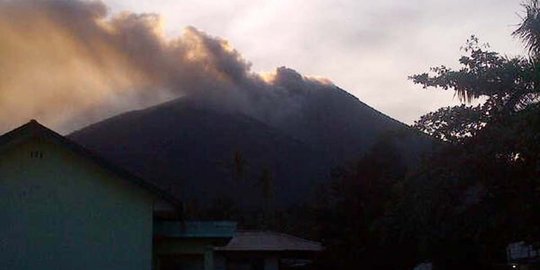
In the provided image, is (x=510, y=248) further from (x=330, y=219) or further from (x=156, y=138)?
(x=156, y=138)

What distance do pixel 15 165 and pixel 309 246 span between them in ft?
74.2

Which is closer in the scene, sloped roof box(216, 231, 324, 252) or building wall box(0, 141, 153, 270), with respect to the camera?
building wall box(0, 141, 153, 270)

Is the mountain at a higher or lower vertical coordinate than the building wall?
higher

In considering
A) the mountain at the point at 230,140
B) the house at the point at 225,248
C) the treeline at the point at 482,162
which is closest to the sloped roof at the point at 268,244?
the house at the point at 225,248

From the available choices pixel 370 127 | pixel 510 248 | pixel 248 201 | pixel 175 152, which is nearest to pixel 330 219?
pixel 510 248

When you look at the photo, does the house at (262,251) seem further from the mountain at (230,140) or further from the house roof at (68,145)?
the mountain at (230,140)

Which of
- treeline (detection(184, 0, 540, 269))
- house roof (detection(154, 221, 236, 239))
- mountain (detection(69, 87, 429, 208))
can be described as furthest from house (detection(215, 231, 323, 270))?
mountain (detection(69, 87, 429, 208))

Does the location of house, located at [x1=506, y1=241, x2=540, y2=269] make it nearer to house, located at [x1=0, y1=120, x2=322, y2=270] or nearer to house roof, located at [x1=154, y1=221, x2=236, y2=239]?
house roof, located at [x1=154, y1=221, x2=236, y2=239]

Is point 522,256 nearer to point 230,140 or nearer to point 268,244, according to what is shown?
point 268,244

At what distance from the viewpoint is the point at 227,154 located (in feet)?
381

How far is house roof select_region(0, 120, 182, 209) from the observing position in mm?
21016

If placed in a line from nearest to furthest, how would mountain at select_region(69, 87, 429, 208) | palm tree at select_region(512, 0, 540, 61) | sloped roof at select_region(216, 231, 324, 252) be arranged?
palm tree at select_region(512, 0, 540, 61)
sloped roof at select_region(216, 231, 324, 252)
mountain at select_region(69, 87, 429, 208)

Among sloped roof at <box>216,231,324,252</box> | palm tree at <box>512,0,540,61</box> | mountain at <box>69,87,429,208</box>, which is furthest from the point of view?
mountain at <box>69,87,429,208</box>

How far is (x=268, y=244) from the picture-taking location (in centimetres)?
4166
